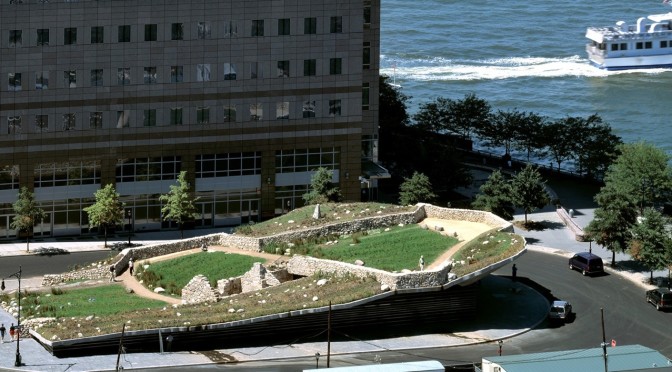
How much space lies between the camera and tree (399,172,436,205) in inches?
4983

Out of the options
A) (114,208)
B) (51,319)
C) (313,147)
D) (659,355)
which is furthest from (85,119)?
(659,355)

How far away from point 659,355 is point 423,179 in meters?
40.4

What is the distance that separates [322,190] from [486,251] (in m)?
23.2

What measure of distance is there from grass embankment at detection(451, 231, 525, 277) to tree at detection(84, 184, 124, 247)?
27132 mm

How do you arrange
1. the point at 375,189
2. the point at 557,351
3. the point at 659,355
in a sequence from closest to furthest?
the point at 659,355 → the point at 557,351 → the point at 375,189

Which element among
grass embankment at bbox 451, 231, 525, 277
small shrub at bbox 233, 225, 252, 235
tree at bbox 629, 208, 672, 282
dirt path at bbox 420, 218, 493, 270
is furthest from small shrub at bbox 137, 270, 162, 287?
tree at bbox 629, 208, 672, 282

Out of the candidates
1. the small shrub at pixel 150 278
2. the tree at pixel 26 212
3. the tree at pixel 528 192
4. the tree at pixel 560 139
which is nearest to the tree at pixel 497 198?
the tree at pixel 528 192

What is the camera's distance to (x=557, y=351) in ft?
313

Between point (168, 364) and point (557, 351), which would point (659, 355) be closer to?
point (557, 351)

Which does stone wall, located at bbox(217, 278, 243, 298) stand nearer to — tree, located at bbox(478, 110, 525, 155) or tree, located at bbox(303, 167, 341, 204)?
tree, located at bbox(303, 167, 341, 204)

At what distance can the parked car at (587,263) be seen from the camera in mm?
114000

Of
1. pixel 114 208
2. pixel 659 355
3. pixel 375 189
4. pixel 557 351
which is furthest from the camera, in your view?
pixel 375 189

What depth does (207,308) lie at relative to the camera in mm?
98750

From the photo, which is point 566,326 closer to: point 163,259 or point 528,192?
point 528,192
